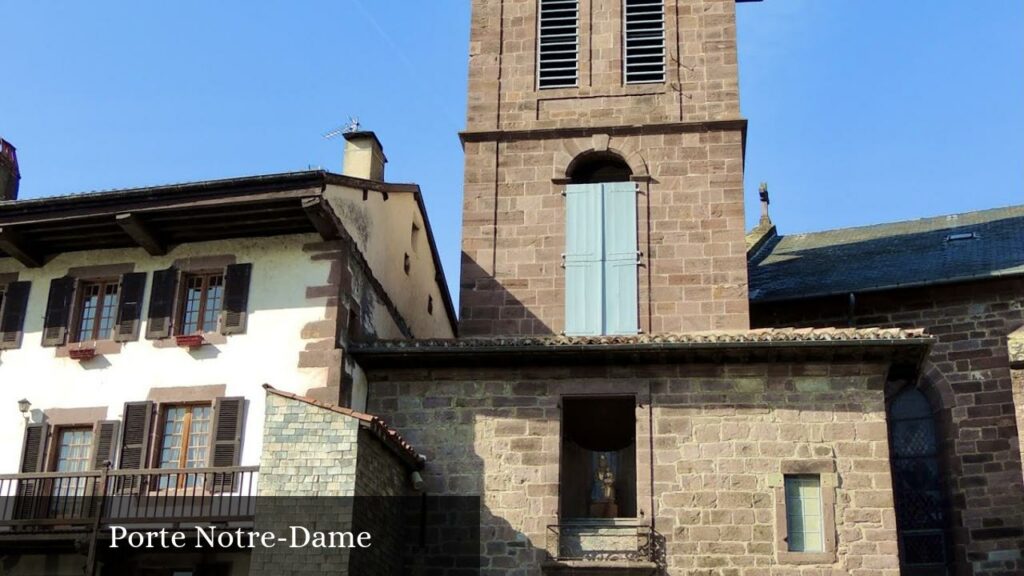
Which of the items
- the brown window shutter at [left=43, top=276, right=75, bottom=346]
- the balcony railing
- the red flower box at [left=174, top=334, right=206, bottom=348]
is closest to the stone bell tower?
the red flower box at [left=174, top=334, right=206, bottom=348]

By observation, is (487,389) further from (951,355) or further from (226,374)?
(951,355)

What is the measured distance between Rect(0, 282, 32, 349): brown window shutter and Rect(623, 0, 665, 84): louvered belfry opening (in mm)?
10339

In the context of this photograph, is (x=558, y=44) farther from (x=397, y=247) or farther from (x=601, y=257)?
(x=397, y=247)

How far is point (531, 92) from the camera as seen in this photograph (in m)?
22.5

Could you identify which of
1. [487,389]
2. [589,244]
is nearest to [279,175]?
[487,389]

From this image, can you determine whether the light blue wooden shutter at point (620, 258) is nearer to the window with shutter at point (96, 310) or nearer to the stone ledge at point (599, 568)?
the stone ledge at point (599, 568)

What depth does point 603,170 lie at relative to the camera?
22.3 meters

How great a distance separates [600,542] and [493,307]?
15.7ft

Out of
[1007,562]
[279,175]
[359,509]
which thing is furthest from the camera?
[1007,562]

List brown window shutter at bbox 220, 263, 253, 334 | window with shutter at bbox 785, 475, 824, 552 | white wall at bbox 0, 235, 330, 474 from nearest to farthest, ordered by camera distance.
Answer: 1. window with shutter at bbox 785, 475, 824, 552
2. white wall at bbox 0, 235, 330, 474
3. brown window shutter at bbox 220, 263, 253, 334

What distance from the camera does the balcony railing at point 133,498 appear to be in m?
16.5

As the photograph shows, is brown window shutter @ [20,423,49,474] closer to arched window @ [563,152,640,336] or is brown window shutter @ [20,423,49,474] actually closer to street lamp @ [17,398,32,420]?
street lamp @ [17,398,32,420]

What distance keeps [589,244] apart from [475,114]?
3.27 m

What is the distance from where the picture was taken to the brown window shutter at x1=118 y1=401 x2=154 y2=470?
57.6 feet
